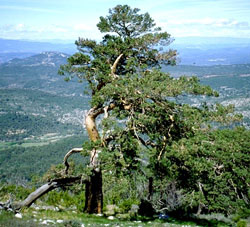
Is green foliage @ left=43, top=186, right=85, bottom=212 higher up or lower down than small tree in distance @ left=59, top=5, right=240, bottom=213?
lower down

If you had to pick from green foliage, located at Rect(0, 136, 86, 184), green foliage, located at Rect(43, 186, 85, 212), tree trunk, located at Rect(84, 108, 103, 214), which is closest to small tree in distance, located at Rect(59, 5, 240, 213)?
tree trunk, located at Rect(84, 108, 103, 214)

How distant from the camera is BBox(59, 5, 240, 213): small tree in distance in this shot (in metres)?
11.7

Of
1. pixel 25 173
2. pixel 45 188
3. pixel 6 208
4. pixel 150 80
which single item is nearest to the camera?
pixel 6 208

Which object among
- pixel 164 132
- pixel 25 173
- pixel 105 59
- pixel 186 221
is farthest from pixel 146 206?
pixel 25 173

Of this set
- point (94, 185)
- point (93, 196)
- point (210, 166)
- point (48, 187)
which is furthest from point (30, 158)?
point (210, 166)

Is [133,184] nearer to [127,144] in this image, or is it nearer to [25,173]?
[127,144]

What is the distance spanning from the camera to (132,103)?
12.4 meters

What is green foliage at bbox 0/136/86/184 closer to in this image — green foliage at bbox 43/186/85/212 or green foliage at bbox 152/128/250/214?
green foliage at bbox 43/186/85/212

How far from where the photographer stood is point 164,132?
1231cm

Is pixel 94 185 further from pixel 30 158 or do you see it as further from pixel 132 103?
pixel 30 158

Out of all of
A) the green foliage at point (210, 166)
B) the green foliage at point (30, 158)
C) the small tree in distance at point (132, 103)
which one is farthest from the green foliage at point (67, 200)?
the green foliage at point (30, 158)

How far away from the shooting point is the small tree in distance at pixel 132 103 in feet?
38.3

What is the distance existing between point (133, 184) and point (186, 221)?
458cm

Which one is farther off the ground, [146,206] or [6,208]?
[6,208]
